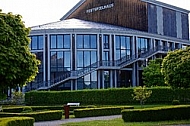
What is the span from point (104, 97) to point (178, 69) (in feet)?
74.3

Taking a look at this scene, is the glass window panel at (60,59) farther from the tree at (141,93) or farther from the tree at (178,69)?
the tree at (178,69)

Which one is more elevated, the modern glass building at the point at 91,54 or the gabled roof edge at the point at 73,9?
the gabled roof edge at the point at 73,9

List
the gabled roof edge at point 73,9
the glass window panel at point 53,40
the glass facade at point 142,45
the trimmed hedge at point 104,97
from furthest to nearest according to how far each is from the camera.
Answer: the gabled roof edge at point 73,9
the glass facade at point 142,45
the glass window panel at point 53,40
the trimmed hedge at point 104,97

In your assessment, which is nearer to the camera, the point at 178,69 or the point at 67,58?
the point at 178,69

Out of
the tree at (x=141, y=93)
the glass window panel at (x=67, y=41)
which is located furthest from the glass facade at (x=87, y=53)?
the tree at (x=141, y=93)

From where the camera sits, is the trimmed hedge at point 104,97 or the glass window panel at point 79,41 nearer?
the trimmed hedge at point 104,97

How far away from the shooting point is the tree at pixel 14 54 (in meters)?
17.0

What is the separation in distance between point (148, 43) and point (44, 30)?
1571 centimetres

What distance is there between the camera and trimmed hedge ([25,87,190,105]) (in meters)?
41.7

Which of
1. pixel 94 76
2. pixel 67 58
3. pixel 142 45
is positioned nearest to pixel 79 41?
pixel 67 58

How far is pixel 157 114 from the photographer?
21.4m

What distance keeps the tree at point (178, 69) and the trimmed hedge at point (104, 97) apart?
1896 centimetres

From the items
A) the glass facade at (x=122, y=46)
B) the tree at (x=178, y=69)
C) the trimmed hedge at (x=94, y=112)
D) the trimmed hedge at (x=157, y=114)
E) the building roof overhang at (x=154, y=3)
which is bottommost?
the trimmed hedge at (x=94, y=112)

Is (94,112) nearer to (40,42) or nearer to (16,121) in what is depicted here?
(16,121)
